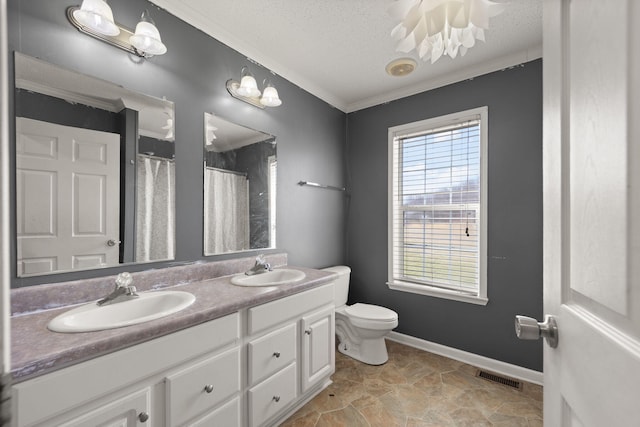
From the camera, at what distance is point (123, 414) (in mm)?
870

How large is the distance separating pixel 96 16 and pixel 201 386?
5.44ft

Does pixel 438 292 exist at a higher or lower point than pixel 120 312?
lower

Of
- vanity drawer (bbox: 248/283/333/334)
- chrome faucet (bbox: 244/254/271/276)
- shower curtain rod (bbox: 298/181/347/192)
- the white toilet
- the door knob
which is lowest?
the white toilet

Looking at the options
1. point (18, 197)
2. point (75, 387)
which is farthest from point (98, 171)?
point (75, 387)

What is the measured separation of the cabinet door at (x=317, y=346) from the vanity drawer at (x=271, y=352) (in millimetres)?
101

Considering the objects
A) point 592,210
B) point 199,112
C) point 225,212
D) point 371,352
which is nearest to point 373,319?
point 371,352

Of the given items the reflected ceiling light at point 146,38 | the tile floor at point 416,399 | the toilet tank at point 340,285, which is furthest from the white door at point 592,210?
the toilet tank at point 340,285

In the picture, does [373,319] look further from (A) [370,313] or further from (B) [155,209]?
(B) [155,209]

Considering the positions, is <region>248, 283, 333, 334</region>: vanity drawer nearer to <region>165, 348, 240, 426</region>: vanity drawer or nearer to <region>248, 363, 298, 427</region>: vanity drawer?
<region>165, 348, 240, 426</region>: vanity drawer

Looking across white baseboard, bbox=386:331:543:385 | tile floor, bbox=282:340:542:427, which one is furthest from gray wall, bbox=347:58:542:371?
tile floor, bbox=282:340:542:427

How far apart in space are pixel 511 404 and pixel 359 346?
3.45 ft

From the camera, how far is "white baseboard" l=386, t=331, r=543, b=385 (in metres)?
1.94

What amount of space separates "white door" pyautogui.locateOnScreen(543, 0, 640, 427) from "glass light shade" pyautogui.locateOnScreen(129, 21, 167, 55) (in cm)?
158

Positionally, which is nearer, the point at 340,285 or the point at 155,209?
the point at 155,209
